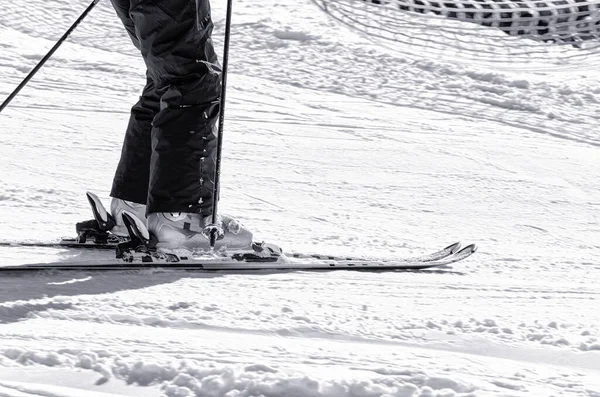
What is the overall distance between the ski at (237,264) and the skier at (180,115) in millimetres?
75

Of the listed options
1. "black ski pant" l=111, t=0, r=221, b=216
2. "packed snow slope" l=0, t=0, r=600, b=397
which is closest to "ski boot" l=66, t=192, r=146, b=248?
"packed snow slope" l=0, t=0, r=600, b=397

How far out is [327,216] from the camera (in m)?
3.63

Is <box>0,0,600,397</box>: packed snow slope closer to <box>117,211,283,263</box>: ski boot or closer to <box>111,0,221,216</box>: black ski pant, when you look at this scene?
<box>117,211,283,263</box>: ski boot

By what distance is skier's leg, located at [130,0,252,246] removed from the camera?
2.62m

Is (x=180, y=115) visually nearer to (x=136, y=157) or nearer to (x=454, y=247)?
(x=136, y=157)

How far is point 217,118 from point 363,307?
2.19 feet

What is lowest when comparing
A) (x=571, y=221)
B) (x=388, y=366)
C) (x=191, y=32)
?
(x=571, y=221)

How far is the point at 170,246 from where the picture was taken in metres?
2.78

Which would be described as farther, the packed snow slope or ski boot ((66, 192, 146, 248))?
ski boot ((66, 192, 146, 248))

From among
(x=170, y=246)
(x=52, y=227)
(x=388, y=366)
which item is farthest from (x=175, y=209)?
(x=388, y=366)

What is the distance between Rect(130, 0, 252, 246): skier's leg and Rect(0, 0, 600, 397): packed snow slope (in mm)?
207

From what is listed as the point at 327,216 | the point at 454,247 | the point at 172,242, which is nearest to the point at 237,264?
the point at 172,242

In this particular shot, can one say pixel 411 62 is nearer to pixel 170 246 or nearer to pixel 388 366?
pixel 170 246

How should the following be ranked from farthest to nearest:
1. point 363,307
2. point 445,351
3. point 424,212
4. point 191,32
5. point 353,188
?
point 353,188 < point 424,212 < point 191,32 < point 363,307 < point 445,351
